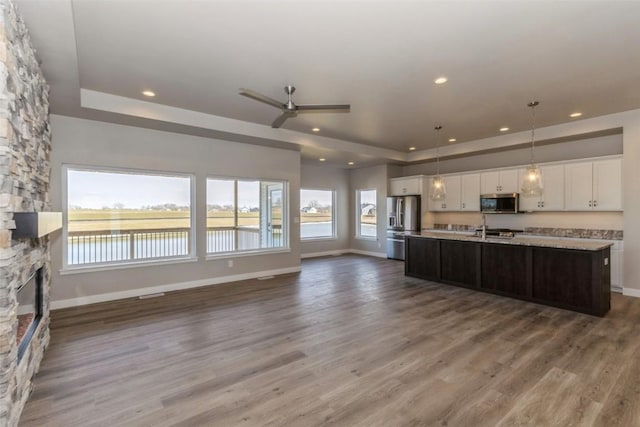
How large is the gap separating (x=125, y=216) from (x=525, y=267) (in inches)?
247

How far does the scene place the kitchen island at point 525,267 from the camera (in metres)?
4.14

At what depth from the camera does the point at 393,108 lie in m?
4.88

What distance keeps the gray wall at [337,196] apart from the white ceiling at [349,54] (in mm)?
3998

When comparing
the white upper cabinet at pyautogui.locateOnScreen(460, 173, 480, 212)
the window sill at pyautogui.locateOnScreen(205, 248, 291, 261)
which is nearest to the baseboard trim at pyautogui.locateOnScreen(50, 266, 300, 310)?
the window sill at pyautogui.locateOnScreen(205, 248, 291, 261)

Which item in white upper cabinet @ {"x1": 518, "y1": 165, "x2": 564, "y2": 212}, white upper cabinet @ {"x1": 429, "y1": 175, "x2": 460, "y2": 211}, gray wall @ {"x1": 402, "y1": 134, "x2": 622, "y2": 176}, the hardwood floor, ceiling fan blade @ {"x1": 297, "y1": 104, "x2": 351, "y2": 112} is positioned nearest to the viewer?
the hardwood floor

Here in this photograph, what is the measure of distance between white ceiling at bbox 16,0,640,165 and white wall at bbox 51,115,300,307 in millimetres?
367

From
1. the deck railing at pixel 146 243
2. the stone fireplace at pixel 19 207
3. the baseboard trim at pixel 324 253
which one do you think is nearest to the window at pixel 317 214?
the baseboard trim at pixel 324 253

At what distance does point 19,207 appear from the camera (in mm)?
2172

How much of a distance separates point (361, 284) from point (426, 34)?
413cm

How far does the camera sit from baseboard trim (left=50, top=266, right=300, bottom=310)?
455 cm

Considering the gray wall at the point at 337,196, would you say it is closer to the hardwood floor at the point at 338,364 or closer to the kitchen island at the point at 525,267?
the kitchen island at the point at 525,267

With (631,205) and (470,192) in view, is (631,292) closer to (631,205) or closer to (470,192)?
(631,205)

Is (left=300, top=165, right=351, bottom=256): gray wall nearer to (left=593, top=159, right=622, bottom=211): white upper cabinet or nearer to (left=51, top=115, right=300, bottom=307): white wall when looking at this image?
(left=51, top=115, right=300, bottom=307): white wall

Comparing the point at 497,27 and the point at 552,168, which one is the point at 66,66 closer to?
the point at 497,27
